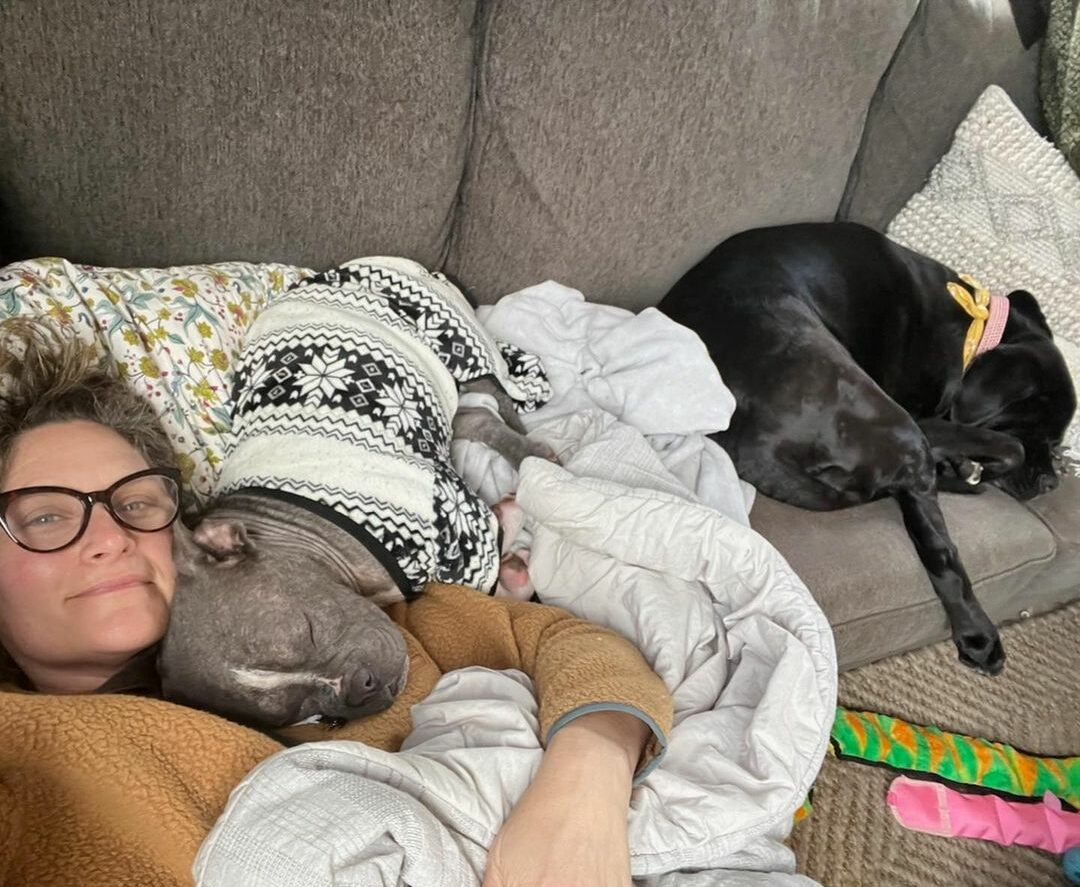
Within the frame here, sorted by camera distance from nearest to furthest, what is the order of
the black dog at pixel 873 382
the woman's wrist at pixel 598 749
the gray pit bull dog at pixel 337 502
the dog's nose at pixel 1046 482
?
the woman's wrist at pixel 598 749 < the gray pit bull dog at pixel 337 502 < the black dog at pixel 873 382 < the dog's nose at pixel 1046 482

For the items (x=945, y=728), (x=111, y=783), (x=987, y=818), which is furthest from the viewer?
(x=945, y=728)

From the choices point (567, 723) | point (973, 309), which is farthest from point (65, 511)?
point (973, 309)

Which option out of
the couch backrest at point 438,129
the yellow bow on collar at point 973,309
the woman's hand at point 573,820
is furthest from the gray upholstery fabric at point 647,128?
the woman's hand at point 573,820

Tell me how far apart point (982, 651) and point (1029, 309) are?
87cm

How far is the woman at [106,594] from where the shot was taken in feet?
3.10

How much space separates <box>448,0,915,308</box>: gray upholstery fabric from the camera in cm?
168

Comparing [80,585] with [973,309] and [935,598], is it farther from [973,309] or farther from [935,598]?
[973,309]

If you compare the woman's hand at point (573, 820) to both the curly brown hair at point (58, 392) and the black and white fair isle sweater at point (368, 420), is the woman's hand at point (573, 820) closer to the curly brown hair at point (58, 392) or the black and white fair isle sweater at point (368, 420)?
the black and white fair isle sweater at point (368, 420)

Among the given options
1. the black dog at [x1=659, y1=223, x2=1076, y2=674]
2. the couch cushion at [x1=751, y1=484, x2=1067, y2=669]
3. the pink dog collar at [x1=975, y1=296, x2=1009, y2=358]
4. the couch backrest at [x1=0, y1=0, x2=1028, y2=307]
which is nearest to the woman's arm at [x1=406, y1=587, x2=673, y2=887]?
the couch cushion at [x1=751, y1=484, x2=1067, y2=669]

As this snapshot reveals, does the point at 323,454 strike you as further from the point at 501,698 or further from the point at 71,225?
the point at 71,225

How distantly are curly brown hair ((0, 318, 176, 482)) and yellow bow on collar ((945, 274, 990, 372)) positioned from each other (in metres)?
1.79

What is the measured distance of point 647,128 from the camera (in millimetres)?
1771

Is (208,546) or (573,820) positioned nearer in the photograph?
(573,820)

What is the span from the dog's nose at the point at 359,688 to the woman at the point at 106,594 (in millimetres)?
266
